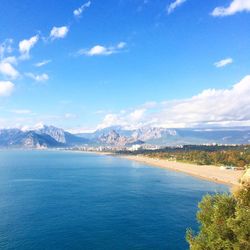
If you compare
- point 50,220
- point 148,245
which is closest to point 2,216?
point 50,220

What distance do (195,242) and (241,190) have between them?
8.89 m

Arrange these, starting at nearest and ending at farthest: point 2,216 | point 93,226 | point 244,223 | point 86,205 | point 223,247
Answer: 1. point 244,223
2. point 223,247
3. point 93,226
4. point 2,216
5. point 86,205

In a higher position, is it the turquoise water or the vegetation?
the vegetation

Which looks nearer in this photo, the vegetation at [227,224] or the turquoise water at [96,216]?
the vegetation at [227,224]

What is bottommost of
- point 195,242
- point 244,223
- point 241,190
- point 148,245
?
point 148,245

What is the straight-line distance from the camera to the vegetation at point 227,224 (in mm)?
34375

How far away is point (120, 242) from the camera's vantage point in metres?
68.5

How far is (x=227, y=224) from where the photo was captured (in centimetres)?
3569

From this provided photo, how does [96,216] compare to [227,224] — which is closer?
[227,224]

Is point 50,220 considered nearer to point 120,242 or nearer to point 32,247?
point 32,247

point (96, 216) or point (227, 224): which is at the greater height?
point (227, 224)

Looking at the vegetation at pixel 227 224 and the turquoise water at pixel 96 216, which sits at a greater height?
the vegetation at pixel 227 224

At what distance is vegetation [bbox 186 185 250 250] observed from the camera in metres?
34.4

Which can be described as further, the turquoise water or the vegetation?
the turquoise water
